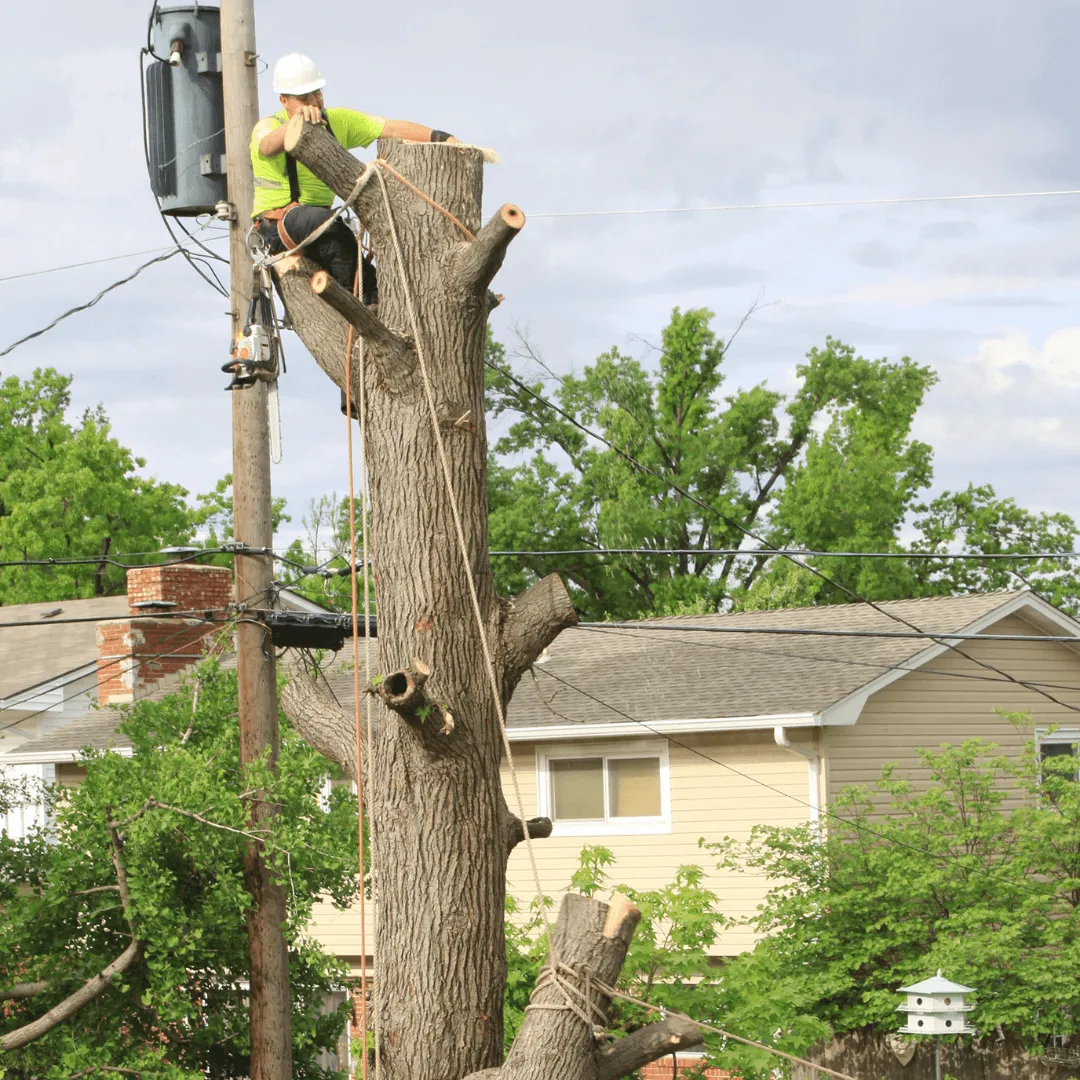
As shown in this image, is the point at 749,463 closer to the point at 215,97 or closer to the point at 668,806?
the point at 668,806

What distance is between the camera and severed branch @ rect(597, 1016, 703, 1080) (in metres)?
5.34

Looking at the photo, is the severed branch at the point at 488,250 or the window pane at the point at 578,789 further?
the window pane at the point at 578,789

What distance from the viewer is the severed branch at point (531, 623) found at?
611cm

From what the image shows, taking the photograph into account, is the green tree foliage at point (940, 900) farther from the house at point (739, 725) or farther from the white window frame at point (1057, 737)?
the white window frame at point (1057, 737)

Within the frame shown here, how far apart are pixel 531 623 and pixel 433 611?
444 mm

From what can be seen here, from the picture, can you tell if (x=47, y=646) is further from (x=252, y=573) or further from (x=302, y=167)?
(x=302, y=167)

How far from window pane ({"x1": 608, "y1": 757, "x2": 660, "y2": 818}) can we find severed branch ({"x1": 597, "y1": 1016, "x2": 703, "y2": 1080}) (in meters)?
12.6

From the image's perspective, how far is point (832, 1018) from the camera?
52.3 ft

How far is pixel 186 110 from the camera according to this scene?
36.7 feet

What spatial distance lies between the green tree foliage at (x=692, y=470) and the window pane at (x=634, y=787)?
1592 cm

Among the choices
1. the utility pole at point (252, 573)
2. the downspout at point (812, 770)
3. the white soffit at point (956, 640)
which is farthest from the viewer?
the downspout at point (812, 770)

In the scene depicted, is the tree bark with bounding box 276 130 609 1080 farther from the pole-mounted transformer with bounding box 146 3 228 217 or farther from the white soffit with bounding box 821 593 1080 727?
the white soffit with bounding box 821 593 1080 727

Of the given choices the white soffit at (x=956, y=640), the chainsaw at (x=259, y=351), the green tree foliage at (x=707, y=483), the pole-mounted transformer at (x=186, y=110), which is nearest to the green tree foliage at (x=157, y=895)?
the chainsaw at (x=259, y=351)

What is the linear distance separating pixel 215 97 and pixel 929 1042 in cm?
1168
